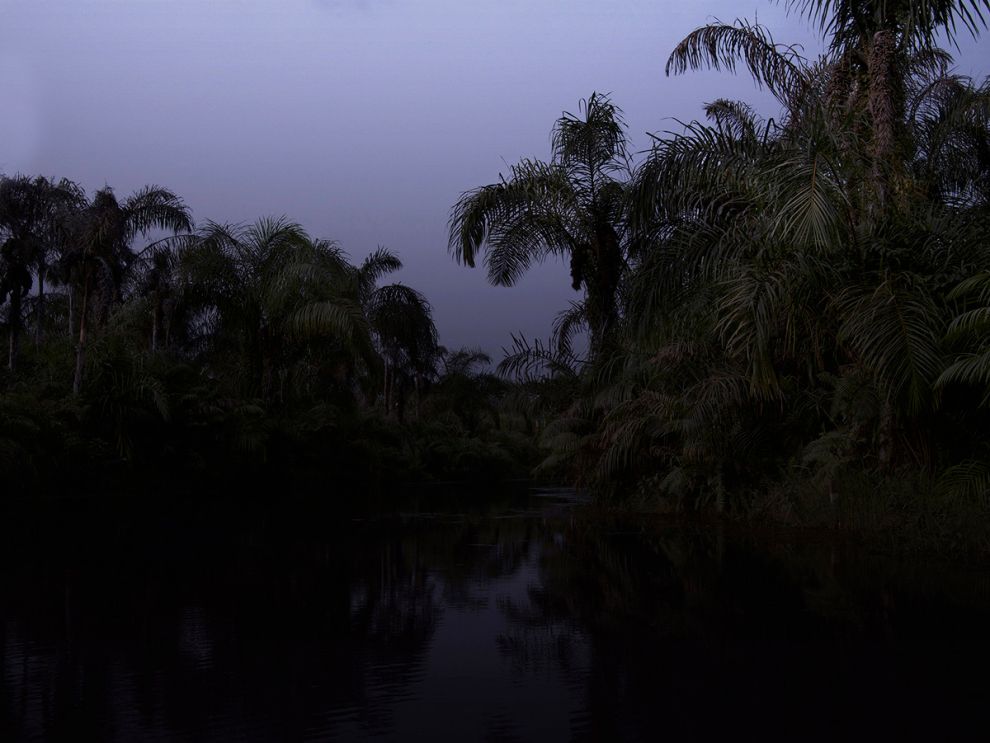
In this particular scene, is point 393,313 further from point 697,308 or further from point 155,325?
point 697,308

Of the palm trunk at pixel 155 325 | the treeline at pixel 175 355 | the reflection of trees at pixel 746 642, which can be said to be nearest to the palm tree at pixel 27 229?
the treeline at pixel 175 355

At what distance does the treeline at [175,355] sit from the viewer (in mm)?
20156

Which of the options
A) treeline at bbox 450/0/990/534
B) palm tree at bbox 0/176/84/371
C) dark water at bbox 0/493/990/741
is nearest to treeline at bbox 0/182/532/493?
palm tree at bbox 0/176/84/371

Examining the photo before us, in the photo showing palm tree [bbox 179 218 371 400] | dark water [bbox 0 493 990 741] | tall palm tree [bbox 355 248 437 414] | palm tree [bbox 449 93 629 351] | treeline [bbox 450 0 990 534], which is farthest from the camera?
tall palm tree [bbox 355 248 437 414]

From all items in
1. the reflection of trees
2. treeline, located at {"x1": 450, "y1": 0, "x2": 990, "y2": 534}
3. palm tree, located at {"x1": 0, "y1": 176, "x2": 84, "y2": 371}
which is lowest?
the reflection of trees

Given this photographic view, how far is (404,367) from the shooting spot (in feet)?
143

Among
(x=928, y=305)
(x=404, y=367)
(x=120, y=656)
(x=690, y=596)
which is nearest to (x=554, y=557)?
(x=690, y=596)

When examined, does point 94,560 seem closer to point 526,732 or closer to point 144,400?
point 526,732

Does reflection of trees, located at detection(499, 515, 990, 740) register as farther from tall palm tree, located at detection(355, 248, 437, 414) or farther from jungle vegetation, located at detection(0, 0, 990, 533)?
tall palm tree, located at detection(355, 248, 437, 414)

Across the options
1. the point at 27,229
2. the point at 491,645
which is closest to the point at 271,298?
the point at 27,229

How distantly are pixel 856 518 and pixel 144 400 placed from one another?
1622 centimetres

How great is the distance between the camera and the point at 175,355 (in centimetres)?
2631

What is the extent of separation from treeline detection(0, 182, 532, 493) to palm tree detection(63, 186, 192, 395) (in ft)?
0.17

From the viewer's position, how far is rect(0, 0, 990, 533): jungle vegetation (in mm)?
9703
